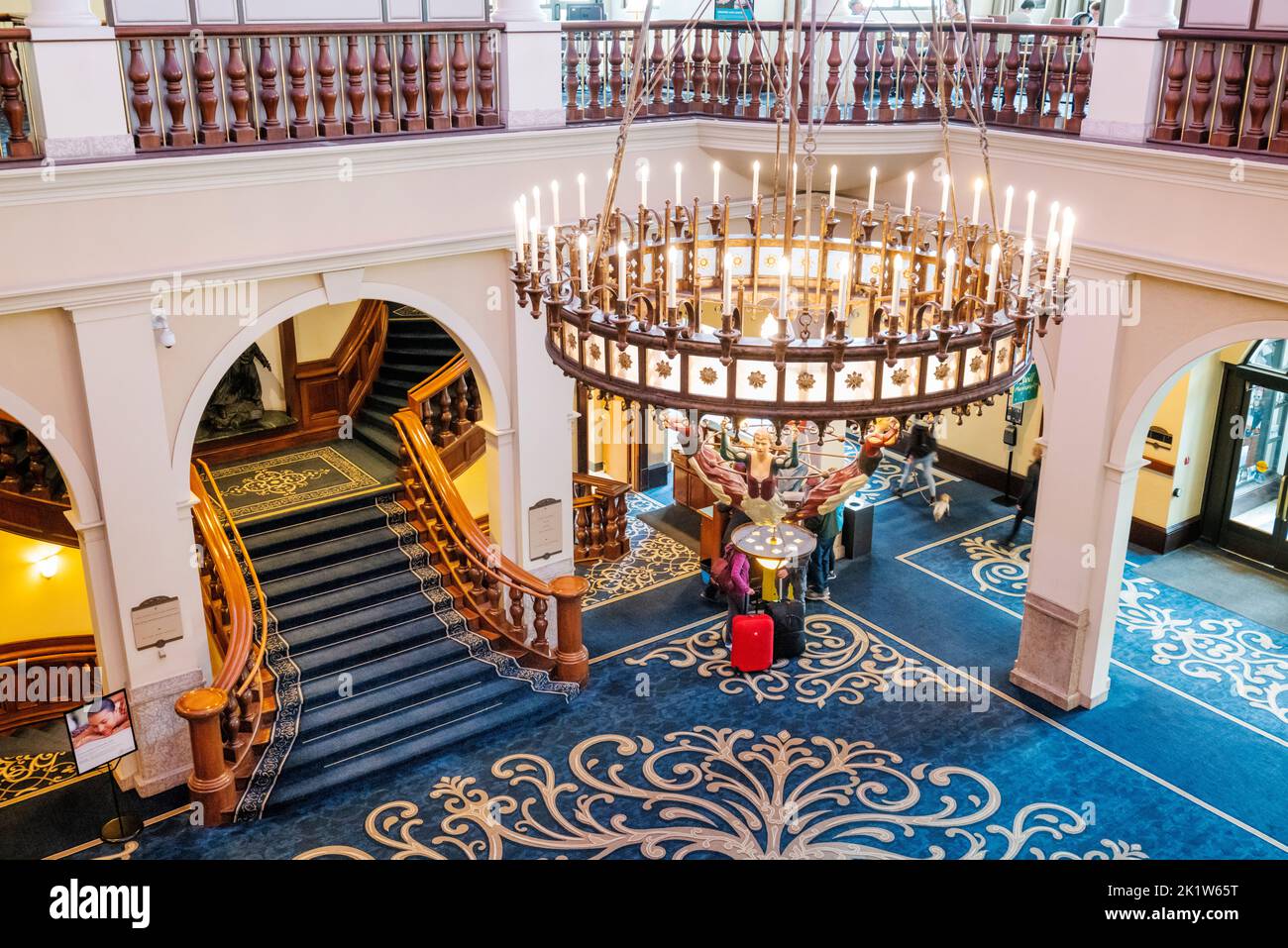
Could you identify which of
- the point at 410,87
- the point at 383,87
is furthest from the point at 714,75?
the point at 383,87

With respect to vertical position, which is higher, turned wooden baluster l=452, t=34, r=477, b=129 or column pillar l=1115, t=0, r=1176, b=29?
column pillar l=1115, t=0, r=1176, b=29

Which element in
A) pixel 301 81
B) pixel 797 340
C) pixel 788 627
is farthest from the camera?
pixel 788 627

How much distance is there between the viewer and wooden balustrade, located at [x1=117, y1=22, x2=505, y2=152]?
8.06 metres

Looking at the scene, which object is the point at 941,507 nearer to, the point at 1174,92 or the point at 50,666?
the point at 1174,92

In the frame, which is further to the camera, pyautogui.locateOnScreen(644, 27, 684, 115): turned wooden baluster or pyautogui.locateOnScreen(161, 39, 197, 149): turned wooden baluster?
pyautogui.locateOnScreen(644, 27, 684, 115): turned wooden baluster

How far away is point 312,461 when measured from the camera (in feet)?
41.8

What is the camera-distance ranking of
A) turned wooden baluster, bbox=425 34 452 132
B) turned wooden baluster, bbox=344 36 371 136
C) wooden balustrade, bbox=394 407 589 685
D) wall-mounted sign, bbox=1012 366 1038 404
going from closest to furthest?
turned wooden baluster, bbox=344 36 371 136, turned wooden baluster, bbox=425 34 452 132, wooden balustrade, bbox=394 407 589 685, wall-mounted sign, bbox=1012 366 1038 404

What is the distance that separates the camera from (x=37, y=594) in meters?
12.3

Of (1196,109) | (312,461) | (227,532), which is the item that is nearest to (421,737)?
(227,532)

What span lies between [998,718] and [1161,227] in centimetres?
411

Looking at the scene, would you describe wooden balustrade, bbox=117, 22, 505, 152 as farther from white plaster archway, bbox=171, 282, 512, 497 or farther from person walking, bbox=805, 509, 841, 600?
person walking, bbox=805, 509, 841, 600

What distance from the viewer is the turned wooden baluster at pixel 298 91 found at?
27.7 ft

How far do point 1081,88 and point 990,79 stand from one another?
34.6 inches

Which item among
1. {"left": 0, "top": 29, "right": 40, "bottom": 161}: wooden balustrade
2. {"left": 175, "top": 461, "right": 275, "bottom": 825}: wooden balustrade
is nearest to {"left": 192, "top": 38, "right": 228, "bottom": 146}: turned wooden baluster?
{"left": 0, "top": 29, "right": 40, "bottom": 161}: wooden balustrade
